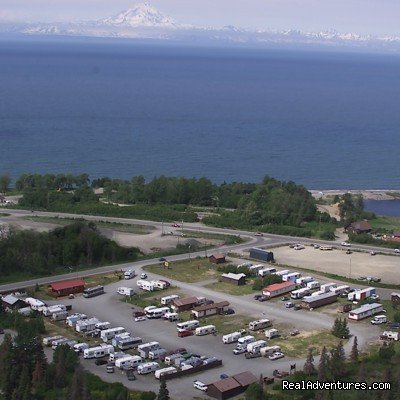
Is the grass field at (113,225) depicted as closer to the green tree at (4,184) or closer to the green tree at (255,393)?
the green tree at (4,184)

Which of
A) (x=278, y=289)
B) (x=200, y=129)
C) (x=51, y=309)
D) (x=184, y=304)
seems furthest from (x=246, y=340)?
(x=200, y=129)

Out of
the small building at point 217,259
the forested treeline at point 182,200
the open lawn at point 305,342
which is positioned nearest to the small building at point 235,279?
the small building at point 217,259

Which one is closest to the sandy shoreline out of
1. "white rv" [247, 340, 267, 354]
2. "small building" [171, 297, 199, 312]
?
"small building" [171, 297, 199, 312]

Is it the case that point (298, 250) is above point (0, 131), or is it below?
below

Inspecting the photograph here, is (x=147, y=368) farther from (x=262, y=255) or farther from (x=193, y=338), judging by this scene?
(x=262, y=255)

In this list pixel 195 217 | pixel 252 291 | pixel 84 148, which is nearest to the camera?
pixel 252 291

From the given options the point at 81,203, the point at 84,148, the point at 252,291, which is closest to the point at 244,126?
the point at 84,148

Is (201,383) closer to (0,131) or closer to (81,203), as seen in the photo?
(81,203)
